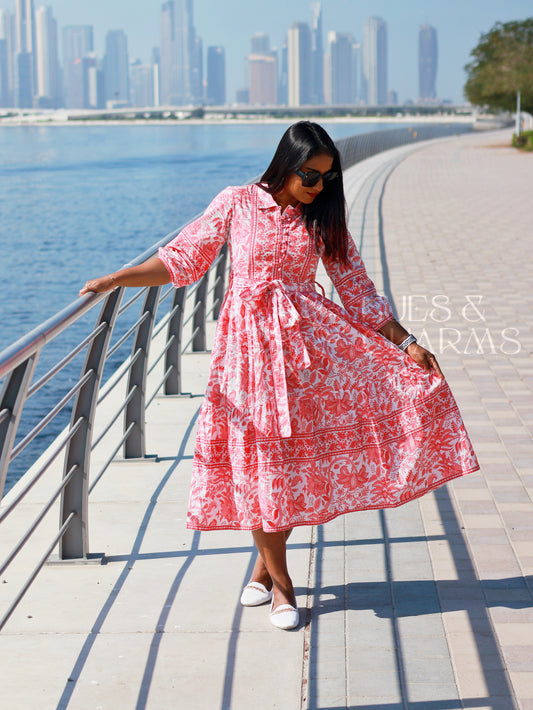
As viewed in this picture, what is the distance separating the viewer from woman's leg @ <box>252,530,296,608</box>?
10.2 feet

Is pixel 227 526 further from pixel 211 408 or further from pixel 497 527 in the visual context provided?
pixel 497 527

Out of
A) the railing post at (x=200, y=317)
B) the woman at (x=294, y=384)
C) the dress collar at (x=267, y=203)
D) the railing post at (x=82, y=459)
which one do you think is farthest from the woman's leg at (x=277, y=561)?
the railing post at (x=200, y=317)

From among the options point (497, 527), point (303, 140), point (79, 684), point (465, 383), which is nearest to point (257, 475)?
point (79, 684)

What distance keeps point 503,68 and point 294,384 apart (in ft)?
137

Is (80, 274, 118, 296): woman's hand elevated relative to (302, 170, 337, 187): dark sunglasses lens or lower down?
lower down

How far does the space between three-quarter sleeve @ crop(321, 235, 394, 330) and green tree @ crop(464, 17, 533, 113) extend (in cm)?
3965

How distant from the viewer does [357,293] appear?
3.15 m

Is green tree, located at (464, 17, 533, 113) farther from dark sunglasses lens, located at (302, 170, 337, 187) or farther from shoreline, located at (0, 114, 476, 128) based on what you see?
shoreline, located at (0, 114, 476, 128)

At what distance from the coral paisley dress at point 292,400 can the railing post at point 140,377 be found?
172cm

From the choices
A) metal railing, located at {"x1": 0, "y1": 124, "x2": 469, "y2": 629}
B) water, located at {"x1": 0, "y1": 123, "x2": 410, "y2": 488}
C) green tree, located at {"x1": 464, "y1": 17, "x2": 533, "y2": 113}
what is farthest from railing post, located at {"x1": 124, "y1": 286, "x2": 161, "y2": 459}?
green tree, located at {"x1": 464, "y1": 17, "x2": 533, "y2": 113}

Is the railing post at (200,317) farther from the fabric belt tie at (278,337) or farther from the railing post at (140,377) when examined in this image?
the fabric belt tie at (278,337)

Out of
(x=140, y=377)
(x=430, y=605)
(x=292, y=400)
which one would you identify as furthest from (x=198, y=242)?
(x=140, y=377)

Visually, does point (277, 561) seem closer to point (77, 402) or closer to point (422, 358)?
point (422, 358)

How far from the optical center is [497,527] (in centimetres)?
402
